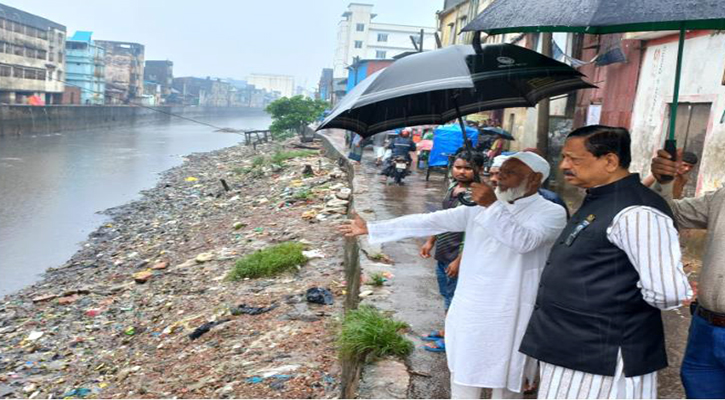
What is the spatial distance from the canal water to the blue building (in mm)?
6441

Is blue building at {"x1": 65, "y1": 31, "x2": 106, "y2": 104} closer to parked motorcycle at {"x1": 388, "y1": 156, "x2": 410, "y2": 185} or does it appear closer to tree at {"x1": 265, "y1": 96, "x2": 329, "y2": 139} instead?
tree at {"x1": 265, "y1": 96, "x2": 329, "y2": 139}

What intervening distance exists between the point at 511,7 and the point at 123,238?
12.8 meters

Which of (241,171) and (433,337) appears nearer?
(433,337)

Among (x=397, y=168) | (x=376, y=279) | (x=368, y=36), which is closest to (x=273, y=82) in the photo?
(x=368, y=36)

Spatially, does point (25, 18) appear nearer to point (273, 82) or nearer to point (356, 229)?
point (356, 229)

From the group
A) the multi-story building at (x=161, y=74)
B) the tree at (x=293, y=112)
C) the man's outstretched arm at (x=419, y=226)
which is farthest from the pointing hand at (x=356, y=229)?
the multi-story building at (x=161, y=74)

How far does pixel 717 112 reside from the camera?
6438 millimetres

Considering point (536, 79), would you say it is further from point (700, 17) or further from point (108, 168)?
point (108, 168)

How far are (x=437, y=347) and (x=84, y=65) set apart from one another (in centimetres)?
5137

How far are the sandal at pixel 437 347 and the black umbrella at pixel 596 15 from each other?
1939mm

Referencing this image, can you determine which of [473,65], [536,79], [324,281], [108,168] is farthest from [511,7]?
[108,168]

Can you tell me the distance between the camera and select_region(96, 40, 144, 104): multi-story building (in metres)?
56.2

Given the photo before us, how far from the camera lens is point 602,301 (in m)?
1.84

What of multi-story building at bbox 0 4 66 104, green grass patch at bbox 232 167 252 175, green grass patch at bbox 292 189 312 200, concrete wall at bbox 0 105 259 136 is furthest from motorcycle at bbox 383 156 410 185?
multi-story building at bbox 0 4 66 104
